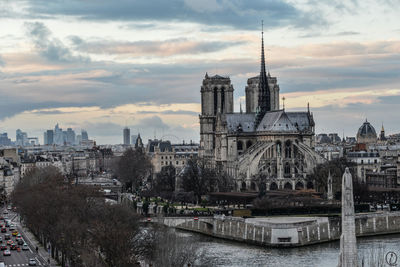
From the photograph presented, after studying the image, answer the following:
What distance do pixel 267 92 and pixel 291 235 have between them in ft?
221

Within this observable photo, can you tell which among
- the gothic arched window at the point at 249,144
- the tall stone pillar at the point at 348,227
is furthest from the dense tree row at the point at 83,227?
the gothic arched window at the point at 249,144

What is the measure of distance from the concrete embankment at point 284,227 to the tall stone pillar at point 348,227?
4053 cm

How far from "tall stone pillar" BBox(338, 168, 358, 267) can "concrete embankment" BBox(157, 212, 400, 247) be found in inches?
1596

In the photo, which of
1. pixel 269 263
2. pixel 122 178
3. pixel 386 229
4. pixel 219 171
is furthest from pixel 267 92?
pixel 269 263

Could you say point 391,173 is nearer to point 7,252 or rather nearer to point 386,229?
point 386,229

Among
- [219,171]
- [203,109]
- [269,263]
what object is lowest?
[269,263]

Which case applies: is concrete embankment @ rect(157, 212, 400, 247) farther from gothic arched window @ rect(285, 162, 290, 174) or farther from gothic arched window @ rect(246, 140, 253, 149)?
gothic arched window @ rect(246, 140, 253, 149)

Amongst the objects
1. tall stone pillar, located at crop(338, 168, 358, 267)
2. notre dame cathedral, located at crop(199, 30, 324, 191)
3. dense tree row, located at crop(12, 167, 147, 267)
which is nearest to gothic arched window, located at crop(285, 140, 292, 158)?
notre dame cathedral, located at crop(199, 30, 324, 191)

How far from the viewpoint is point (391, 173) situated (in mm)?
138125

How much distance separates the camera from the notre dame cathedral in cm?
13212

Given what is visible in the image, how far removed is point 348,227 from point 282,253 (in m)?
37.8

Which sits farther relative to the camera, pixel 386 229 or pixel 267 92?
pixel 267 92

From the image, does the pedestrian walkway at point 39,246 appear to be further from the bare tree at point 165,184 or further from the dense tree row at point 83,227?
the bare tree at point 165,184

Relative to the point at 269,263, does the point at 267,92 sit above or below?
above
